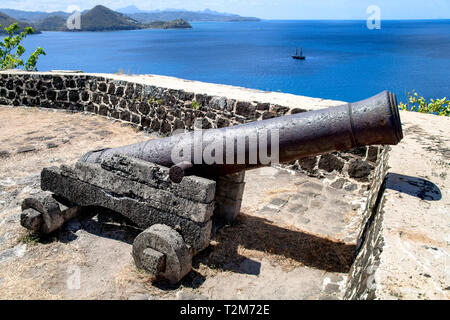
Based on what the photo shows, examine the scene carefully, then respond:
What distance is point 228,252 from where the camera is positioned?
3.96m

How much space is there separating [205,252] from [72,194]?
62.9 inches

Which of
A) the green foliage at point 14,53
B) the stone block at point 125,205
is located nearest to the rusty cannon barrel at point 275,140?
the stone block at point 125,205

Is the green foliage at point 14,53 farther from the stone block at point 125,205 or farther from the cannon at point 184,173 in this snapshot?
the cannon at point 184,173

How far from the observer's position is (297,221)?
4637 mm

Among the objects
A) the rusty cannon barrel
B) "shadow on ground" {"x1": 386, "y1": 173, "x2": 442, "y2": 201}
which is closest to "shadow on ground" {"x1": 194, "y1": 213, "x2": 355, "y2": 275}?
the rusty cannon barrel

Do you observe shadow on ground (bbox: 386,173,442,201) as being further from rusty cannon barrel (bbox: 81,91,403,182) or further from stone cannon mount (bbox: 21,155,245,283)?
stone cannon mount (bbox: 21,155,245,283)

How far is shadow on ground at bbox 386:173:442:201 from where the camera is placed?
10.2ft

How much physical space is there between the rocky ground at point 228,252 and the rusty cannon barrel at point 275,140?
0.87 metres

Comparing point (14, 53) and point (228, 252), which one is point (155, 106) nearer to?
point (228, 252)

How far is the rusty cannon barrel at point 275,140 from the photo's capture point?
9.72 ft

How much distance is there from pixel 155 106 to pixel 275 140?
491 cm

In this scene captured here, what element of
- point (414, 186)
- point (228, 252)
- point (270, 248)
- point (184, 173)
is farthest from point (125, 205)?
point (414, 186)

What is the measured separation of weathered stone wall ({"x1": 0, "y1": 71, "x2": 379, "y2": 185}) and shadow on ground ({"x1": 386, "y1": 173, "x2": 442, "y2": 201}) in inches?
77.6
